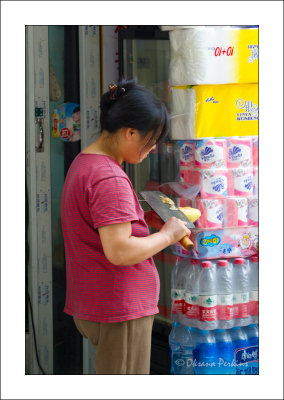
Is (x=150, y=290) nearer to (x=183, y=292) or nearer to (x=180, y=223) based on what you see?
(x=180, y=223)

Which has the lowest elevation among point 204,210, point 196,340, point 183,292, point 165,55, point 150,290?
point 196,340

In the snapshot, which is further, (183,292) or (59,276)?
(59,276)

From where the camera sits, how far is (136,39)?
2.45 metres

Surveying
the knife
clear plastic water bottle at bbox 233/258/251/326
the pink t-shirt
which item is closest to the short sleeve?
the pink t-shirt

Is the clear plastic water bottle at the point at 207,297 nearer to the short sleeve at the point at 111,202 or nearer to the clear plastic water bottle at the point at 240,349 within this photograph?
the clear plastic water bottle at the point at 240,349

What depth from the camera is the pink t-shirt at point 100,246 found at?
1.59 metres

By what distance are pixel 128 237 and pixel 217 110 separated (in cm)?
96

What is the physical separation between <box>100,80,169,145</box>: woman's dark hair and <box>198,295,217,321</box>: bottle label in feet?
3.02

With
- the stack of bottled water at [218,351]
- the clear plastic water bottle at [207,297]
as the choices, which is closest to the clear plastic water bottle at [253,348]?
the stack of bottled water at [218,351]

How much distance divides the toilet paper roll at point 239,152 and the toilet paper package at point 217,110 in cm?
3

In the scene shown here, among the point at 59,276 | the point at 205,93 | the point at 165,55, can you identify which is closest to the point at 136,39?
the point at 165,55

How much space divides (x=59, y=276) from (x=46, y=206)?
375 mm

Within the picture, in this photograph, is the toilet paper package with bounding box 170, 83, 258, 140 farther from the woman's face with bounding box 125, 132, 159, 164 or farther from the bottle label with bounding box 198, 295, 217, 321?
the bottle label with bounding box 198, 295, 217, 321

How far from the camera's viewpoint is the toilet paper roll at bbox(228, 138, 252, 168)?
7.63 feet
